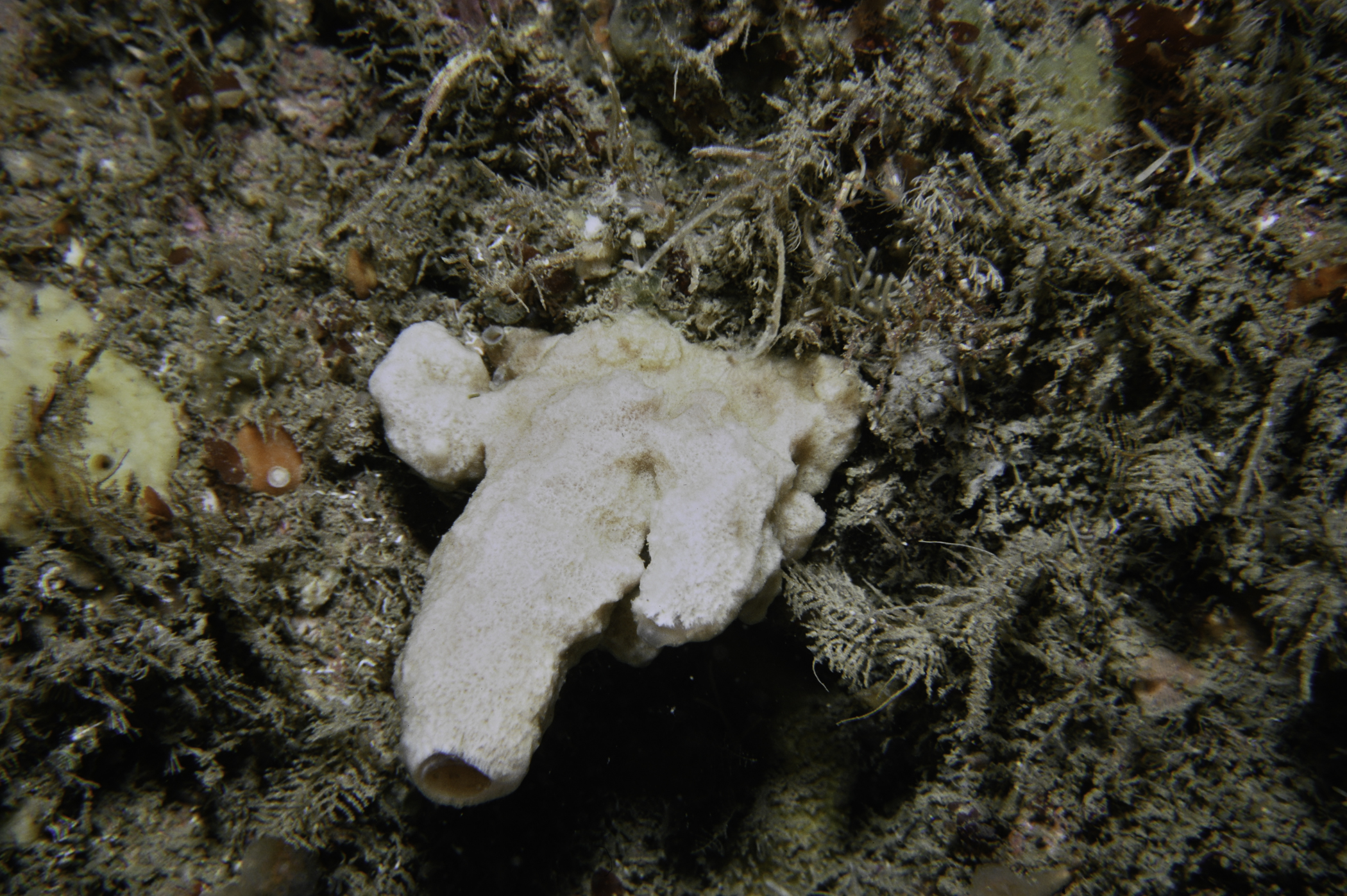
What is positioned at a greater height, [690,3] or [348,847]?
[690,3]

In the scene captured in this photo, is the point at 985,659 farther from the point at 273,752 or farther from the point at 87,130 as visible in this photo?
the point at 87,130

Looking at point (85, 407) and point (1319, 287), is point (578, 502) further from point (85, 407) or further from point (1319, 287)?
point (1319, 287)

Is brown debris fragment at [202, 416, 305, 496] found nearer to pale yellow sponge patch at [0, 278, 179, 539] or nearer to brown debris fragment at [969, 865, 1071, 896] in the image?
pale yellow sponge patch at [0, 278, 179, 539]

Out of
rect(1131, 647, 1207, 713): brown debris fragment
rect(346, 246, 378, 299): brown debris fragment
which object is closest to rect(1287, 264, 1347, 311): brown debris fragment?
Answer: rect(1131, 647, 1207, 713): brown debris fragment

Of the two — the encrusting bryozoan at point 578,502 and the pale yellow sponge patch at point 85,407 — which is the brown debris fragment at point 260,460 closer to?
the pale yellow sponge patch at point 85,407

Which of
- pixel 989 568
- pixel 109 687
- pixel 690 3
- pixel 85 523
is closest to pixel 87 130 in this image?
pixel 85 523

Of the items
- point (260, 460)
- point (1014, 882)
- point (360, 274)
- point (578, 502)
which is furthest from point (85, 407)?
point (1014, 882)
